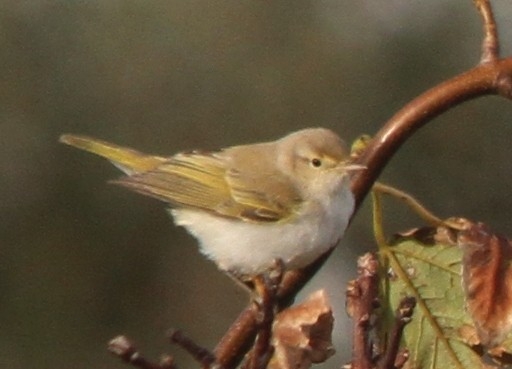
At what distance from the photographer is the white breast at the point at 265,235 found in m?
1.79

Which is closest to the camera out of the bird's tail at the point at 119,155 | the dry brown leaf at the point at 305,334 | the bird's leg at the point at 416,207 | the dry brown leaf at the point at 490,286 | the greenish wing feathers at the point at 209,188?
the dry brown leaf at the point at 305,334

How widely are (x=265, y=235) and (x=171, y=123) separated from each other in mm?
6262

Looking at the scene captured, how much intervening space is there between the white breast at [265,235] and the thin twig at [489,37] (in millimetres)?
497

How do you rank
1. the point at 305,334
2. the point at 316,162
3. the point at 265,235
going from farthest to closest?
the point at 316,162 → the point at 265,235 → the point at 305,334

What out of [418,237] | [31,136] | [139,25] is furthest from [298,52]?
[418,237]

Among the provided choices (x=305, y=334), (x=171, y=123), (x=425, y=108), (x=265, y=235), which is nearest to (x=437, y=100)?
(x=425, y=108)

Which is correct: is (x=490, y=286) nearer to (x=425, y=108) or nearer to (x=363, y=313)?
(x=425, y=108)

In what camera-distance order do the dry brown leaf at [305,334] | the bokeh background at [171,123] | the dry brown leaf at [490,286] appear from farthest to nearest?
1. the bokeh background at [171,123]
2. the dry brown leaf at [490,286]
3. the dry brown leaf at [305,334]

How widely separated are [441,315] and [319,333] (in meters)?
0.32

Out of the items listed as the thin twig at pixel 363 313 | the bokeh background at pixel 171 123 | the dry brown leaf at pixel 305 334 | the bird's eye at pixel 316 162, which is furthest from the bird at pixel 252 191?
the bokeh background at pixel 171 123

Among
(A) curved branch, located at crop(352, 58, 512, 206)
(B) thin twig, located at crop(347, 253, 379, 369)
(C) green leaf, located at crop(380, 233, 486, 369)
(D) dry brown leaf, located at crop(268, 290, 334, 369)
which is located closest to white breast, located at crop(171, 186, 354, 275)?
(C) green leaf, located at crop(380, 233, 486, 369)

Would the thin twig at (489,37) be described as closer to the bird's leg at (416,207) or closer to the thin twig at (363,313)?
the bird's leg at (416,207)

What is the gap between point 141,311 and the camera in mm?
6820

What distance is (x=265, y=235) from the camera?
1936 mm
